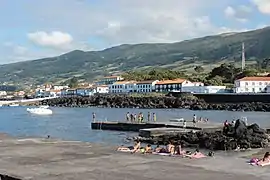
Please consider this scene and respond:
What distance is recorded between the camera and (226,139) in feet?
111

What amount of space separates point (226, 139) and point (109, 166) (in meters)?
15.2

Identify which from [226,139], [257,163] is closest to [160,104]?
[226,139]

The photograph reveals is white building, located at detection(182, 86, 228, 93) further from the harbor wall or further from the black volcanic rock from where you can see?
the black volcanic rock

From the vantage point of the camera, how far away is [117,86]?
19338 centimetres

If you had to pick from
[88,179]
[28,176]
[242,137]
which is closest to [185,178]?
[88,179]

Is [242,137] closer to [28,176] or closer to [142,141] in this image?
[142,141]

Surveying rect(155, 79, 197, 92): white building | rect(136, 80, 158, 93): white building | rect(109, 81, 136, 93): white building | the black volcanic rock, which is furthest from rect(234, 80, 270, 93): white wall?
rect(109, 81, 136, 93): white building

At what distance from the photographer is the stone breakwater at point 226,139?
1320 inches

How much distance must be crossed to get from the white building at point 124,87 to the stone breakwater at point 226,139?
462ft

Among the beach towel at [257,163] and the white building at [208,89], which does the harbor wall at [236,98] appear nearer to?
the white building at [208,89]

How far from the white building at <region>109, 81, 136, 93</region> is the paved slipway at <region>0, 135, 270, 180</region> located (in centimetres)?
15351

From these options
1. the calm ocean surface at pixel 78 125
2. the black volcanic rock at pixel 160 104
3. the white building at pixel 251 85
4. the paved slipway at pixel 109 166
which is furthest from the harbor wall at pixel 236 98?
the paved slipway at pixel 109 166

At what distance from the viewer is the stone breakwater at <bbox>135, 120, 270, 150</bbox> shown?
33.5 metres

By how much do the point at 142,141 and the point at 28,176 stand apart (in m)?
21.7
